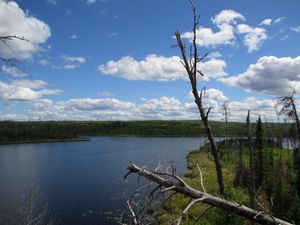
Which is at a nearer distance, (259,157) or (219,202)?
(219,202)

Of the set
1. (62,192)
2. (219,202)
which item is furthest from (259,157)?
(219,202)

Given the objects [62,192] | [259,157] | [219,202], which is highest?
[219,202]

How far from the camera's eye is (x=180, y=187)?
4.70 metres

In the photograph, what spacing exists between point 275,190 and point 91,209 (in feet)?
61.4

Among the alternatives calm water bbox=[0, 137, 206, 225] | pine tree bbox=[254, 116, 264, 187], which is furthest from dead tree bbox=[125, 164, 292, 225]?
pine tree bbox=[254, 116, 264, 187]

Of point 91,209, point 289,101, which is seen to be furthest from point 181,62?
point 91,209

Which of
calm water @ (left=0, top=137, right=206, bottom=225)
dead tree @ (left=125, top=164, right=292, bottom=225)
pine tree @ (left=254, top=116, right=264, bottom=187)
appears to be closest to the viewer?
dead tree @ (left=125, top=164, right=292, bottom=225)

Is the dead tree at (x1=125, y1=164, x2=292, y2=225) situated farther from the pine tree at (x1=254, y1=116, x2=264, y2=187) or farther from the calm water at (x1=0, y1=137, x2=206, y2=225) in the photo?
the pine tree at (x1=254, y1=116, x2=264, y2=187)

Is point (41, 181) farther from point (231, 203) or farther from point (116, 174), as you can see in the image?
point (231, 203)

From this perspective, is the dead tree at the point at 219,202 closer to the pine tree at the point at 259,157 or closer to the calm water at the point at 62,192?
the calm water at the point at 62,192

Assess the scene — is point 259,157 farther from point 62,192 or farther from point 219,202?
point 219,202

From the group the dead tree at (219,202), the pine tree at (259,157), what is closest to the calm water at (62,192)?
the pine tree at (259,157)

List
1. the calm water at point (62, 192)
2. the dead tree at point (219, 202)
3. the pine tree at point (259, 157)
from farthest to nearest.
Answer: the pine tree at point (259, 157), the calm water at point (62, 192), the dead tree at point (219, 202)

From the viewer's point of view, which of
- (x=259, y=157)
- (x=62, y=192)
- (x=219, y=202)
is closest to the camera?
(x=219, y=202)
